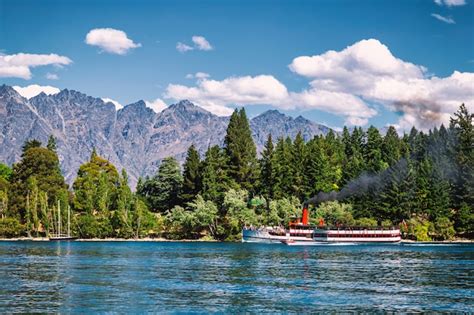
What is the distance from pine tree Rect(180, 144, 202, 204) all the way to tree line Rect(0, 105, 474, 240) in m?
0.25

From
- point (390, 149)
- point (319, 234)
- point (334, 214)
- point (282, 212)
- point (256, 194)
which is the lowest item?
point (319, 234)

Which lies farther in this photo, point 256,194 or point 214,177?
point 256,194

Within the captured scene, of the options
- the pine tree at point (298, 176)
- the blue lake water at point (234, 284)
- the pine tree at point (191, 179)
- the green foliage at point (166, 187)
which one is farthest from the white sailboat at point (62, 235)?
the blue lake water at point (234, 284)

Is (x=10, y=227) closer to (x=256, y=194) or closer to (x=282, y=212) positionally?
(x=256, y=194)

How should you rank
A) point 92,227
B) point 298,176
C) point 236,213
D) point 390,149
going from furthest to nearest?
point 390,149, point 298,176, point 92,227, point 236,213

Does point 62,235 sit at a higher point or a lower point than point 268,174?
lower

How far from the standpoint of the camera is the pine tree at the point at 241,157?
16450 centimetres

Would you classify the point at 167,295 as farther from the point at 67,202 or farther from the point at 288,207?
the point at 67,202

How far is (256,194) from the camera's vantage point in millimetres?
164500

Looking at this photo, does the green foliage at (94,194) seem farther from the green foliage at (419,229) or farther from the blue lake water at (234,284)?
the blue lake water at (234,284)

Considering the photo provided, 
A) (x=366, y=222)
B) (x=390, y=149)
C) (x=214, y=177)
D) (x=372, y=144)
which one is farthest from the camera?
(x=372, y=144)

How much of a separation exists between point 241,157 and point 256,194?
10.00 metres

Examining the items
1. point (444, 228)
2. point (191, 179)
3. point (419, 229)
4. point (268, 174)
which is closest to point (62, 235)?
point (191, 179)

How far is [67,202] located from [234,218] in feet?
148
